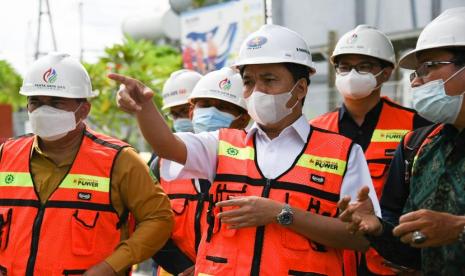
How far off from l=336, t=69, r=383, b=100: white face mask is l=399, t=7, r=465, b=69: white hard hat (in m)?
1.37

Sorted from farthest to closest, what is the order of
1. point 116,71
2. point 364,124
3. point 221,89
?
point 116,71, point 221,89, point 364,124

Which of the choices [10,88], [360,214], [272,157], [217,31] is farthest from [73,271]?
[10,88]

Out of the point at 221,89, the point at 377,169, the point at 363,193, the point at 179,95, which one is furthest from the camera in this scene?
the point at 179,95

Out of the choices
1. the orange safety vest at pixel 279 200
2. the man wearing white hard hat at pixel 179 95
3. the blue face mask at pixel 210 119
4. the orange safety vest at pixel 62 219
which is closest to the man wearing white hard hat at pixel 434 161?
the orange safety vest at pixel 279 200

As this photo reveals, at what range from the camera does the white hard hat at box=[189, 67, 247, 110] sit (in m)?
5.17

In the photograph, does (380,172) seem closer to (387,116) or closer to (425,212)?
(387,116)

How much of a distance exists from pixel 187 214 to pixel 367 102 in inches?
53.3

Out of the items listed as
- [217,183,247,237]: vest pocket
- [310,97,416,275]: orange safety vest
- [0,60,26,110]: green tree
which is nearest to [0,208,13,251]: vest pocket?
[217,183,247,237]: vest pocket

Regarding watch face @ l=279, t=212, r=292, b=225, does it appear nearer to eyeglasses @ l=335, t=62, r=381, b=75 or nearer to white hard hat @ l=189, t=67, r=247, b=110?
eyeglasses @ l=335, t=62, r=381, b=75

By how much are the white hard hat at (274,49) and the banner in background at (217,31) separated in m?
14.1

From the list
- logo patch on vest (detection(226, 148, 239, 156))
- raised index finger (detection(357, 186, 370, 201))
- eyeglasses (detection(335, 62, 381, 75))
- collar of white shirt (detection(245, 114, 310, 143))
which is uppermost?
eyeglasses (detection(335, 62, 381, 75))

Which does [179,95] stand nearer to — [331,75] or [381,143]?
[381,143]

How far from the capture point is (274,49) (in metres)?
3.61

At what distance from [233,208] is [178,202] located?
1378 mm
